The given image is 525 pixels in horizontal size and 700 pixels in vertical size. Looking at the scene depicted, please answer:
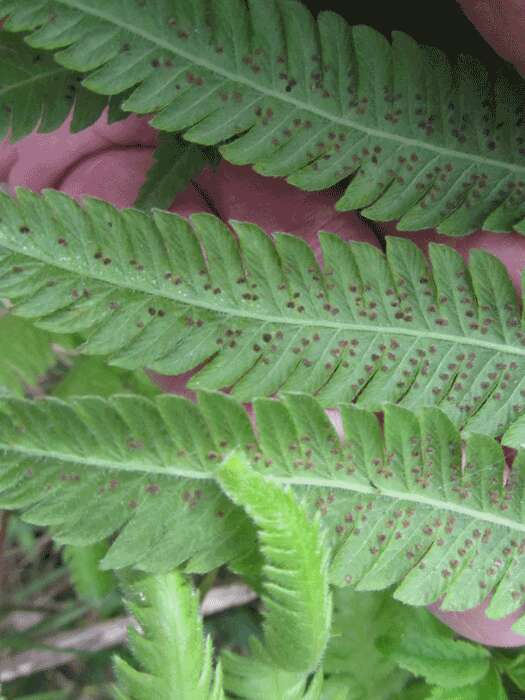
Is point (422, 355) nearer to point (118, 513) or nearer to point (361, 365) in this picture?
point (361, 365)

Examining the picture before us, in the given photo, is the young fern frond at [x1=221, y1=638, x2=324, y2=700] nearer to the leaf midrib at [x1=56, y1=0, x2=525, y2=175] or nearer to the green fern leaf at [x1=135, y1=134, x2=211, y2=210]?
the green fern leaf at [x1=135, y1=134, x2=211, y2=210]

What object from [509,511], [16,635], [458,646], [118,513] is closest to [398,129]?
[509,511]

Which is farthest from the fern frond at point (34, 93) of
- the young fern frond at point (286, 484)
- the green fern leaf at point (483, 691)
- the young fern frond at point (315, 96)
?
the green fern leaf at point (483, 691)

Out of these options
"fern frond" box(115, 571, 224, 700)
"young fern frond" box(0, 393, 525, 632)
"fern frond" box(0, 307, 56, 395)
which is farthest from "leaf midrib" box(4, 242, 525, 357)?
"fern frond" box(0, 307, 56, 395)

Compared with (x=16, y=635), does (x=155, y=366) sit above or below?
above

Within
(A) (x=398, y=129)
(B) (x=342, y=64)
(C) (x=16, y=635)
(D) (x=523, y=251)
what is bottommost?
(C) (x=16, y=635)

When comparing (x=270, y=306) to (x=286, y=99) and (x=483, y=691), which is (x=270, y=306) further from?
(x=483, y=691)

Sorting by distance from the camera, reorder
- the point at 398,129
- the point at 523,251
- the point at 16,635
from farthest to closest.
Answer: the point at 16,635 → the point at 523,251 → the point at 398,129

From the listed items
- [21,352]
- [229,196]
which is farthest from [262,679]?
[21,352]
